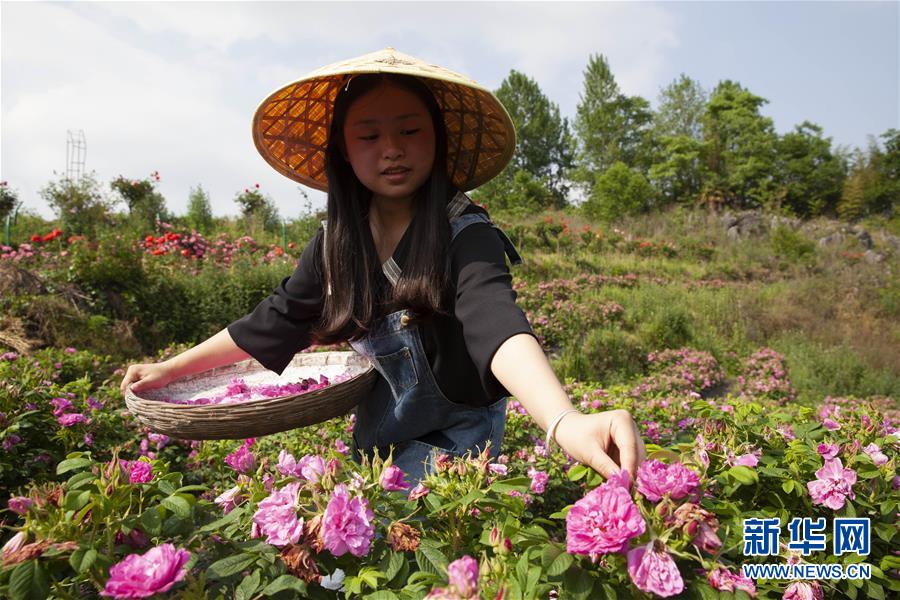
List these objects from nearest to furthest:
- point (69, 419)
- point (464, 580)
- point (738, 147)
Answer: point (464, 580) < point (69, 419) < point (738, 147)

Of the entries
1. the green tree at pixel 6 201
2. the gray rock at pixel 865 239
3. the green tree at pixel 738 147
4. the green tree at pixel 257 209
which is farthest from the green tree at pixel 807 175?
the green tree at pixel 6 201

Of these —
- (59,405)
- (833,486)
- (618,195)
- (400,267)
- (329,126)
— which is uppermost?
(618,195)

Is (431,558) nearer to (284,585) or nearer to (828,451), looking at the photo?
(284,585)

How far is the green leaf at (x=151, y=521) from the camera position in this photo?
0.78 m

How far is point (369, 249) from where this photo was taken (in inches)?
64.8

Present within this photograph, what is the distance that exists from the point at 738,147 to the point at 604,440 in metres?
33.3

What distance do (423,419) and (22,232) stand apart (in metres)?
11.0

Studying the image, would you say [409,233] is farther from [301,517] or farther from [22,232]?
[22,232]

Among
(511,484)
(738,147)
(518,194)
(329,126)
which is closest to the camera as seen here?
(511,484)

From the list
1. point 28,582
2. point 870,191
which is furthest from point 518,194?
point 28,582

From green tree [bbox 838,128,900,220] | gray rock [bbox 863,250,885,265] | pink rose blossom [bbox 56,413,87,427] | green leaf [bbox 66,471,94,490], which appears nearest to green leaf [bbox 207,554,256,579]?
green leaf [bbox 66,471,94,490]

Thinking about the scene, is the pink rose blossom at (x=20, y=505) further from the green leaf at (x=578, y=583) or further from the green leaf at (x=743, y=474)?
the green leaf at (x=743, y=474)

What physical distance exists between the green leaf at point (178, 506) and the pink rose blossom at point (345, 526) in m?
0.21

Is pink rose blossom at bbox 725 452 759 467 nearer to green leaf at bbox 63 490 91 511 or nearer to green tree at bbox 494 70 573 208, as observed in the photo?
green leaf at bbox 63 490 91 511
